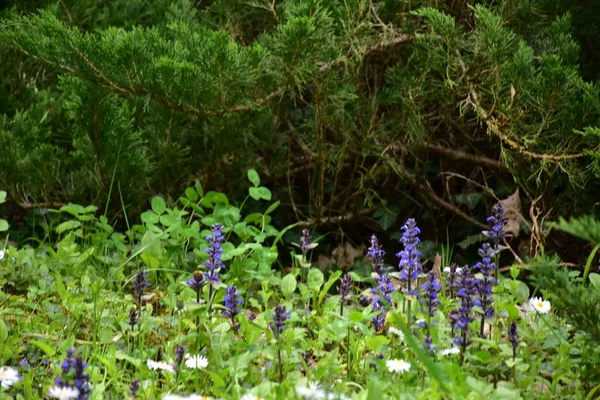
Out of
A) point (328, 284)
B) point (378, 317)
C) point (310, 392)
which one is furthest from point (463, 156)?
point (310, 392)

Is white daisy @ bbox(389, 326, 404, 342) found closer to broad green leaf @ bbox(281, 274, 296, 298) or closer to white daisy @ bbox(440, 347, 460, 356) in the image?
white daisy @ bbox(440, 347, 460, 356)

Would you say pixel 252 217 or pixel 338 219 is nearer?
pixel 252 217

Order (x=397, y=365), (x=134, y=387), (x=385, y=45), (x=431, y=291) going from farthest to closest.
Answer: (x=385, y=45)
(x=431, y=291)
(x=397, y=365)
(x=134, y=387)

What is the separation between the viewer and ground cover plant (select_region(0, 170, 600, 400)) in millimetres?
2230

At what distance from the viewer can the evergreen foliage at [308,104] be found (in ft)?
10.8

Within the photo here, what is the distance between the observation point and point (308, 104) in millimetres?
3801

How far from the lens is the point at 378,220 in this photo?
4102mm

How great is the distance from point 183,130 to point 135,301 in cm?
123

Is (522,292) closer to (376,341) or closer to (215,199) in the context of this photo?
(376,341)

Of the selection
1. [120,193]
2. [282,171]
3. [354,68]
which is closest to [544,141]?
[354,68]

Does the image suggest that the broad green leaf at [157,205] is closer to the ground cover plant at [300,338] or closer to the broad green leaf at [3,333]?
the ground cover plant at [300,338]

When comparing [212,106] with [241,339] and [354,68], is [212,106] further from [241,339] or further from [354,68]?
[241,339]

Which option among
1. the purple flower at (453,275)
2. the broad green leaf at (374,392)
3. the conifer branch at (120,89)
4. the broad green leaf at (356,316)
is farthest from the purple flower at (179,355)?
the conifer branch at (120,89)

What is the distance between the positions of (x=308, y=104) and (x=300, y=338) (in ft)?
4.83
